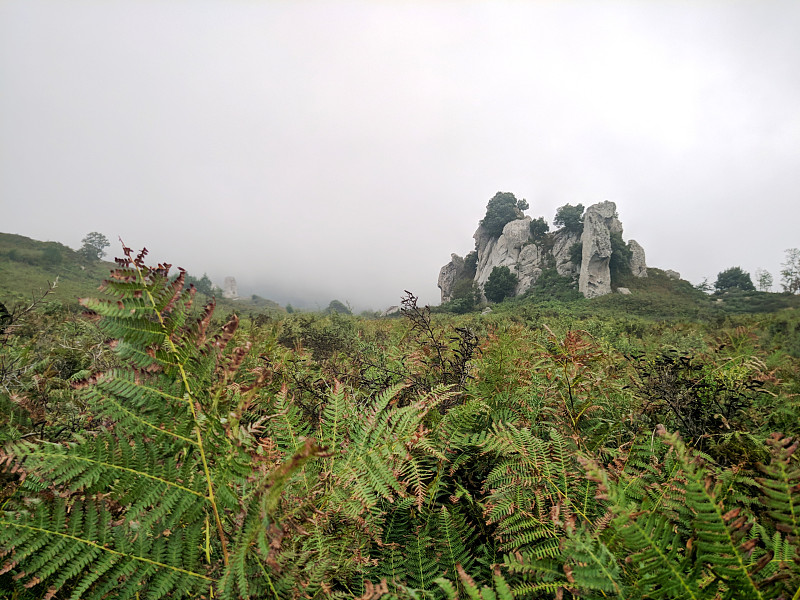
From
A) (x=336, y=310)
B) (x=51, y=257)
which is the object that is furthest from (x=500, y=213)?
(x=51, y=257)

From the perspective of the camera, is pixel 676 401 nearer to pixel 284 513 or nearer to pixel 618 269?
pixel 284 513

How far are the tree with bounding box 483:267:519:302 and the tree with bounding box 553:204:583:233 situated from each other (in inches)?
650

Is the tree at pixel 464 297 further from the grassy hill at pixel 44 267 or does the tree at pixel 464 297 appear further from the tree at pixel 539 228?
the grassy hill at pixel 44 267

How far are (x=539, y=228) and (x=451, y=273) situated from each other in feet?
70.4

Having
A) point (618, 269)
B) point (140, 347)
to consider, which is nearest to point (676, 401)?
point (140, 347)

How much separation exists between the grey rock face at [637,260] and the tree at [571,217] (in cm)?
928

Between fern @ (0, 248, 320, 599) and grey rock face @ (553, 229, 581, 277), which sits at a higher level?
grey rock face @ (553, 229, 581, 277)

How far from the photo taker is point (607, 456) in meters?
1.74

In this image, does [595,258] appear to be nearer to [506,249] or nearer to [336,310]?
[506,249]

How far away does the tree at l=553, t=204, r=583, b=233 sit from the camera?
63812 millimetres

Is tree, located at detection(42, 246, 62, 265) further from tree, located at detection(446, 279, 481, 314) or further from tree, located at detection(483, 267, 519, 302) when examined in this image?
A: tree, located at detection(483, 267, 519, 302)

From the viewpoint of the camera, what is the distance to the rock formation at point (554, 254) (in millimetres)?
54469

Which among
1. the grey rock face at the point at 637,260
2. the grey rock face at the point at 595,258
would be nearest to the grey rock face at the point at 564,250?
the grey rock face at the point at 595,258

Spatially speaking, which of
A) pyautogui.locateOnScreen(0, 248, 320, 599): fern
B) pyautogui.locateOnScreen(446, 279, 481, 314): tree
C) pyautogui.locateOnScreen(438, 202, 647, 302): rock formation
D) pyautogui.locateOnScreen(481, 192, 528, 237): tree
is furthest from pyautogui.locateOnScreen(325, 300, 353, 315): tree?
pyautogui.locateOnScreen(481, 192, 528, 237): tree
